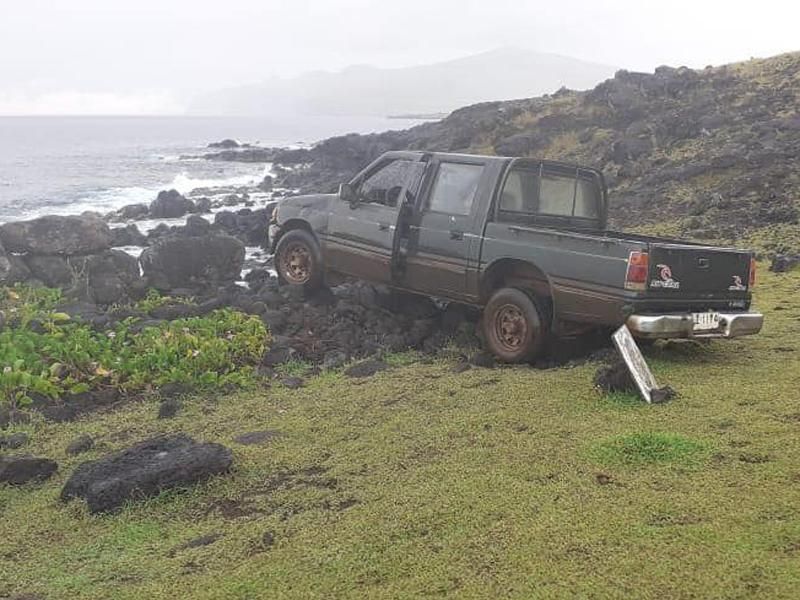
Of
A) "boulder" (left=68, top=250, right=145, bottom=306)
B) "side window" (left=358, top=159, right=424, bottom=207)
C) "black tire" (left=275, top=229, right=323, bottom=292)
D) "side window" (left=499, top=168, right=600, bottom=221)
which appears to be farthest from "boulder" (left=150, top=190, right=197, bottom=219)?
"side window" (left=499, top=168, right=600, bottom=221)

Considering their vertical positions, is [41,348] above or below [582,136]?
below

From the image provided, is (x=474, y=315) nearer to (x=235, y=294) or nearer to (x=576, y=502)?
(x=235, y=294)

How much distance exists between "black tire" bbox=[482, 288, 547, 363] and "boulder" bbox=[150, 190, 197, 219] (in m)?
26.0

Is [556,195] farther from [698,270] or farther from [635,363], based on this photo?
[635,363]

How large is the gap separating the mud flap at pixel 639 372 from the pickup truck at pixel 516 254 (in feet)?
2.14

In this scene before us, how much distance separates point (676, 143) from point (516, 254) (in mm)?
23064

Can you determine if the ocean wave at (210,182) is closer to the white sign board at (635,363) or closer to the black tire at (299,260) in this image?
the black tire at (299,260)

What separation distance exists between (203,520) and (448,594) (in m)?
1.86

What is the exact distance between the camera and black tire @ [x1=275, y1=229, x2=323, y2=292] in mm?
10898

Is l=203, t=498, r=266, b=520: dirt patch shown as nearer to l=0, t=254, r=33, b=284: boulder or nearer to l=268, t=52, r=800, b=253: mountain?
l=0, t=254, r=33, b=284: boulder

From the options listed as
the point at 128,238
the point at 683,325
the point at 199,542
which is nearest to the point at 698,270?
Answer: the point at 683,325

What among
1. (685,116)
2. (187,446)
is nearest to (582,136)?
(685,116)

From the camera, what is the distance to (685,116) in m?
31.0

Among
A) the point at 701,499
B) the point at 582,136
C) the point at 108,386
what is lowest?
the point at 108,386
